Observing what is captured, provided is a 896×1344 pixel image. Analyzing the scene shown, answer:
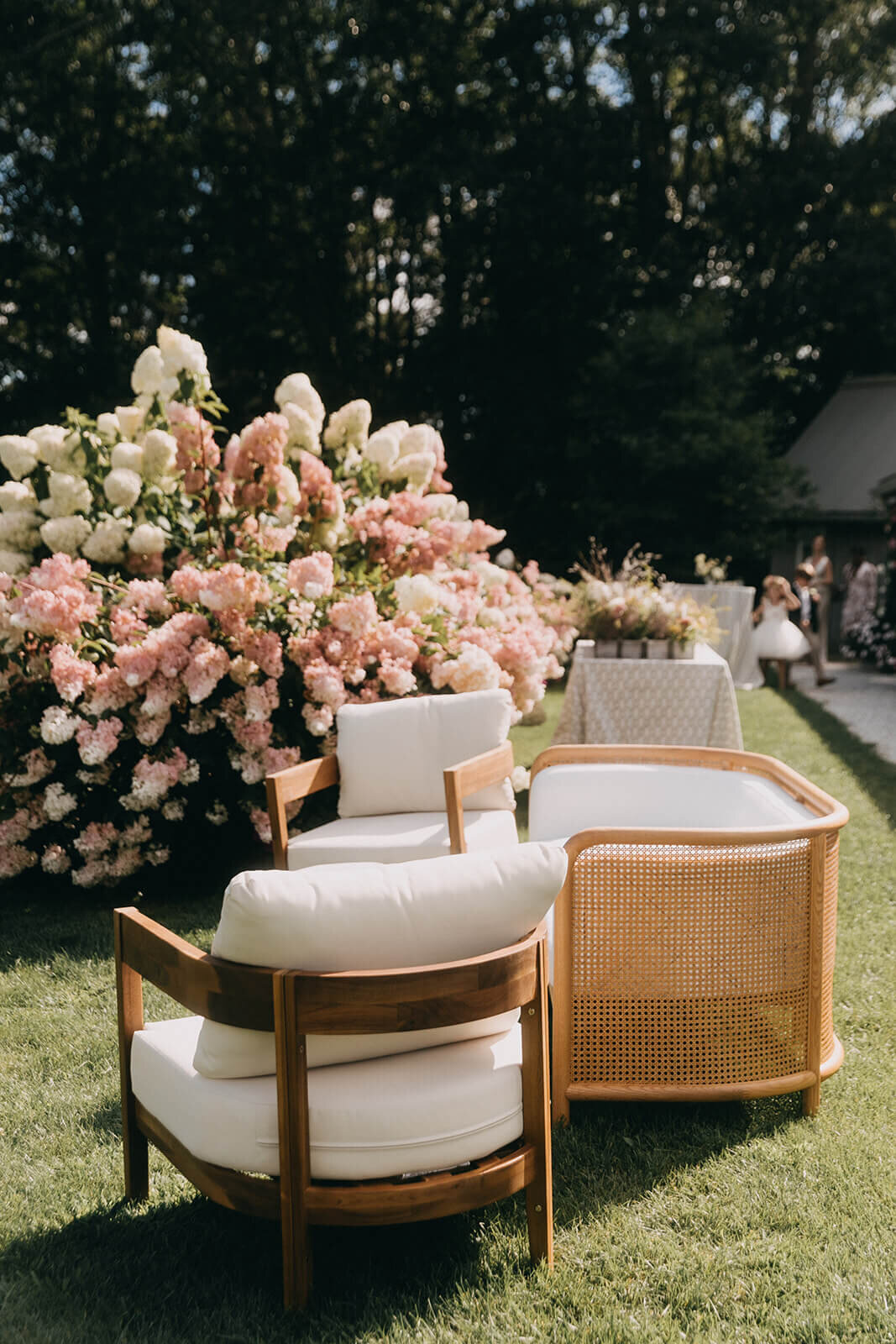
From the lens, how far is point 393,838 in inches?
166

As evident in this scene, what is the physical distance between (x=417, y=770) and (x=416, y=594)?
1.20m

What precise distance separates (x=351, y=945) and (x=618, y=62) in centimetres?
2203

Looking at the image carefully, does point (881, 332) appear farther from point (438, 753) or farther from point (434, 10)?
point (438, 753)

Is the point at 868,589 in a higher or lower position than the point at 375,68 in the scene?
lower

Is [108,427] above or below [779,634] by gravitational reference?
above

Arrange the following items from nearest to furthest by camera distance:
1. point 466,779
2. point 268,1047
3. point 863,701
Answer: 1. point 268,1047
2. point 466,779
3. point 863,701

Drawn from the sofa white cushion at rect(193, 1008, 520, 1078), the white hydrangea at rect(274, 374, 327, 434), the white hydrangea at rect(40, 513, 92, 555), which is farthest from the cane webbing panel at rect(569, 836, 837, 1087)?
the white hydrangea at rect(274, 374, 327, 434)

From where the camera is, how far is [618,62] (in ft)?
65.7

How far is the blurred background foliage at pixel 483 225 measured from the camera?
58.4 ft

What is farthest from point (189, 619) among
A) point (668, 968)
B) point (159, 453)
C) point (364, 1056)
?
point (364, 1056)

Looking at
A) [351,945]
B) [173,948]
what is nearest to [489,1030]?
[351,945]

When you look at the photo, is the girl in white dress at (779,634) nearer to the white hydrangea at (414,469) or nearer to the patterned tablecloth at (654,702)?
the patterned tablecloth at (654,702)

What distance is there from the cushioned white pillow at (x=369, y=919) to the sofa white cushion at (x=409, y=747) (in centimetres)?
231

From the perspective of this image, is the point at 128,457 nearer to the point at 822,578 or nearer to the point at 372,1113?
the point at 372,1113
